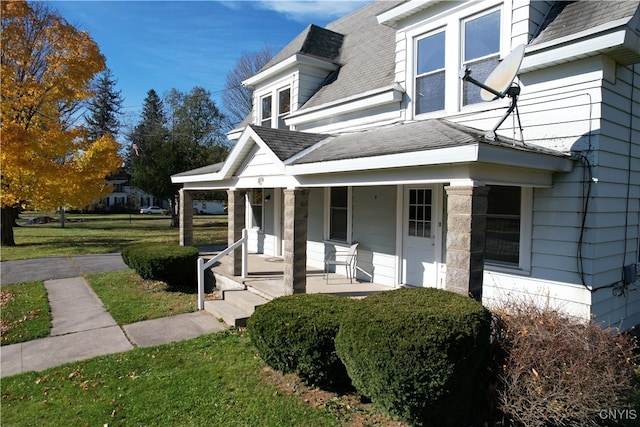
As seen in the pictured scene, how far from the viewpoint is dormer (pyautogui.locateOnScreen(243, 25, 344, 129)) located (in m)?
11.1

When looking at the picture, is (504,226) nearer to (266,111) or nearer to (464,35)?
(464,35)

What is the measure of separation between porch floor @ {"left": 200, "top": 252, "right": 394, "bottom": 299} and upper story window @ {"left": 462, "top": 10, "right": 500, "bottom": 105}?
158 inches

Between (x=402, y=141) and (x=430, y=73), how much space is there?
2.31 metres

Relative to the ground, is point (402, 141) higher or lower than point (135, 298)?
higher

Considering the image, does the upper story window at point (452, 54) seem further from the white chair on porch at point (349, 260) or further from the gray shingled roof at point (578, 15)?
the white chair on porch at point (349, 260)

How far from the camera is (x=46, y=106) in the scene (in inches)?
608

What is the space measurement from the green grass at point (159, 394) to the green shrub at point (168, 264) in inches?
147

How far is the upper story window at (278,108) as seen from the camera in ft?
38.8

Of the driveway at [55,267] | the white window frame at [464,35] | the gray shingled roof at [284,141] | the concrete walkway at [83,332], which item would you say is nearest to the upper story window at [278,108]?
the gray shingled roof at [284,141]

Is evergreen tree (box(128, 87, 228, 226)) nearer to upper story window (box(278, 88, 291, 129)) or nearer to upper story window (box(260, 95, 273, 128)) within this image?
upper story window (box(260, 95, 273, 128))

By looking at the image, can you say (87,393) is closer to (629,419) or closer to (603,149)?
(629,419)

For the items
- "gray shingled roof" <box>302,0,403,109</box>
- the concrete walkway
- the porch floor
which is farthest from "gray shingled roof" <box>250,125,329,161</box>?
the concrete walkway

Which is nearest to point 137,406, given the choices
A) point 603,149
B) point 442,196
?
point 442,196

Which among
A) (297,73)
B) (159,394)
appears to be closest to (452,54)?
(297,73)
